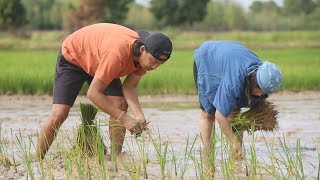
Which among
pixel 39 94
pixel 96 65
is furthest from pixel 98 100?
pixel 39 94

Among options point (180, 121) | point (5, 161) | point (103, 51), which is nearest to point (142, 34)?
point (103, 51)

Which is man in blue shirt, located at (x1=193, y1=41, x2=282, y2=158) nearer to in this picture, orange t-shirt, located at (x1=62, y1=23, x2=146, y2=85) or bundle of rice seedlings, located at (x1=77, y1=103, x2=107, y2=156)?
orange t-shirt, located at (x1=62, y1=23, x2=146, y2=85)

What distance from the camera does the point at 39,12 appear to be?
215 ft

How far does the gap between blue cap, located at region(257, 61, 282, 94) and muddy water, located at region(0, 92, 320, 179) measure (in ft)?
2.11

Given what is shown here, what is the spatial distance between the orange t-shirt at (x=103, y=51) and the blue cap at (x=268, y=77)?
2.63 ft

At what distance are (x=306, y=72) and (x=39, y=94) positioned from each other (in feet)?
16.6

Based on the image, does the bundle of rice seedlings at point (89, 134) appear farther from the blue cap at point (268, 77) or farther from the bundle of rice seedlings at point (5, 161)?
the blue cap at point (268, 77)

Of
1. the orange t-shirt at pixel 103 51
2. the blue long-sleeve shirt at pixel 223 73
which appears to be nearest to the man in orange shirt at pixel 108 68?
the orange t-shirt at pixel 103 51

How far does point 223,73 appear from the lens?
16.1ft

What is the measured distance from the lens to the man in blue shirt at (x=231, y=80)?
4.54 metres

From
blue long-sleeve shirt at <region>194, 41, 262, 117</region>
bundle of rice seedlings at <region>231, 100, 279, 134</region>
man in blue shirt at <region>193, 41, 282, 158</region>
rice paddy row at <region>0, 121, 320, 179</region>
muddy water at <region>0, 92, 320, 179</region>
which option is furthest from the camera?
muddy water at <region>0, 92, 320, 179</region>

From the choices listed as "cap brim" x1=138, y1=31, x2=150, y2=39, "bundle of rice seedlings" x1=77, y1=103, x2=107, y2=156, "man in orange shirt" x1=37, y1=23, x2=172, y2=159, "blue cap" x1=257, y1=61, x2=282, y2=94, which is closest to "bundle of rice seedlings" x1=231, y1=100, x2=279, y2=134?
"blue cap" x1=257, y1=61, x2=282, y2=94

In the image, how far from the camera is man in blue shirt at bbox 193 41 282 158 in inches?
179

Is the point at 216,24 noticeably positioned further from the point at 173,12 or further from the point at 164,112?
the point at 164,112
